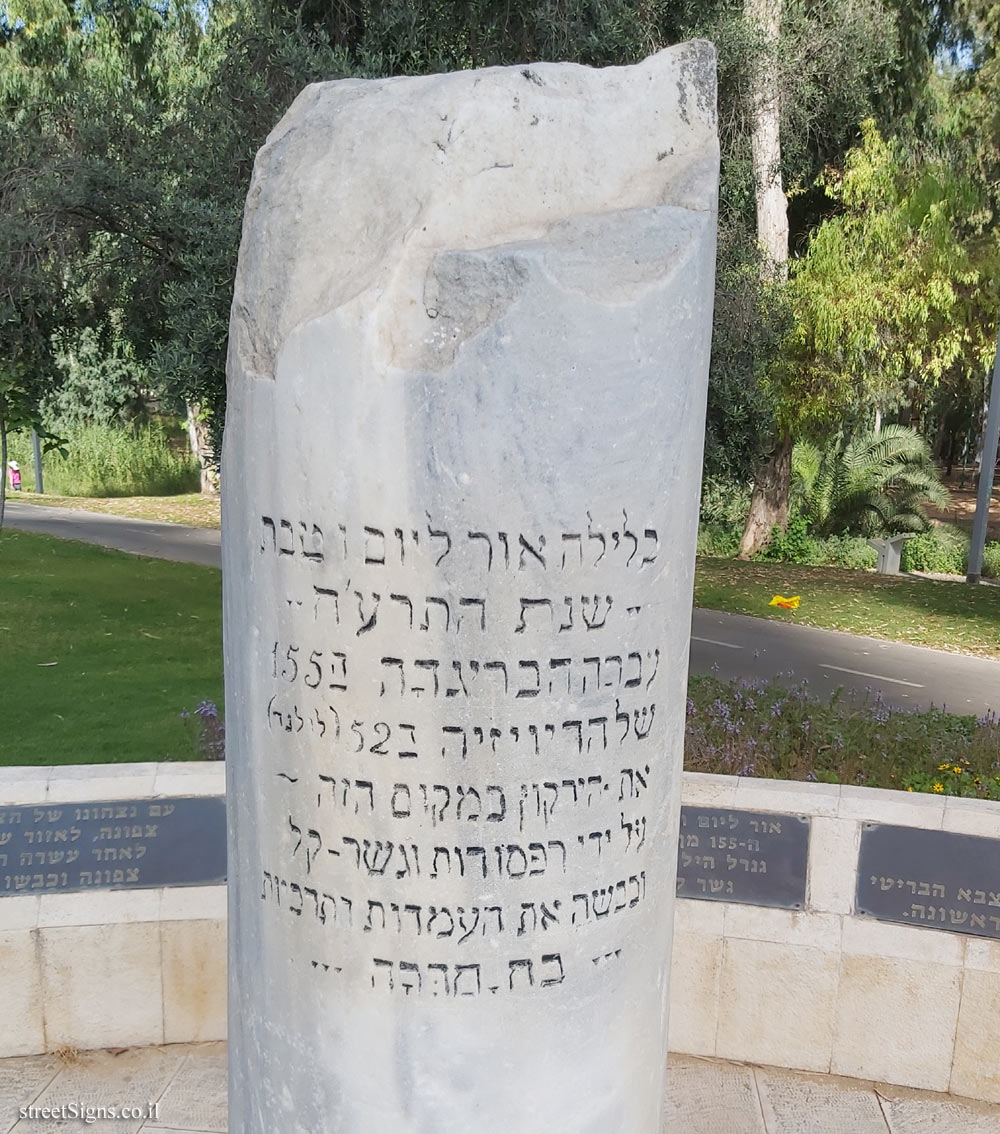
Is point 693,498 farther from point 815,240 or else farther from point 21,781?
point 815,240

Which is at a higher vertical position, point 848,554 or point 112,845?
point 112,845

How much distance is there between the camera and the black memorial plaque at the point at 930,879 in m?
4.00

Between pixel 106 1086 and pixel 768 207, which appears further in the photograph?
pixel 768 207

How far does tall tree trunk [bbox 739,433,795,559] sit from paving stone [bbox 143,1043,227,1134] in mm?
17450

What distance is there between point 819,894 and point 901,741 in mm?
2310

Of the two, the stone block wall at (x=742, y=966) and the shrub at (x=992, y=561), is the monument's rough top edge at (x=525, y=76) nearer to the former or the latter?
the stone block wall at (x=742, y=966)

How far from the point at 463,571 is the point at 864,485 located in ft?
68.7

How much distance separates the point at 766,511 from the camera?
20844mm

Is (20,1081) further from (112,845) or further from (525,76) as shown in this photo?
(525,76)

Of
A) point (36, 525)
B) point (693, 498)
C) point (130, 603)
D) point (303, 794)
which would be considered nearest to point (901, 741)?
point (693, 498)

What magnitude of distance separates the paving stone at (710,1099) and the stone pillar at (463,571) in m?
1.69

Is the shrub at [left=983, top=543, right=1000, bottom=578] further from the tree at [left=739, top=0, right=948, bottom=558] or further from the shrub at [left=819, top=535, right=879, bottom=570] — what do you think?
the tree at [left=739, top=0, right=948, bottom=558]

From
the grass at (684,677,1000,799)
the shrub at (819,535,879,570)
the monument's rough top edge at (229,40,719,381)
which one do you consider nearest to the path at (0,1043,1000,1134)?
the grass at (684,677,1000,799)

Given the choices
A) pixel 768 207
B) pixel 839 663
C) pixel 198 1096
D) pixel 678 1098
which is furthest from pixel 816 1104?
pixel 768 207
